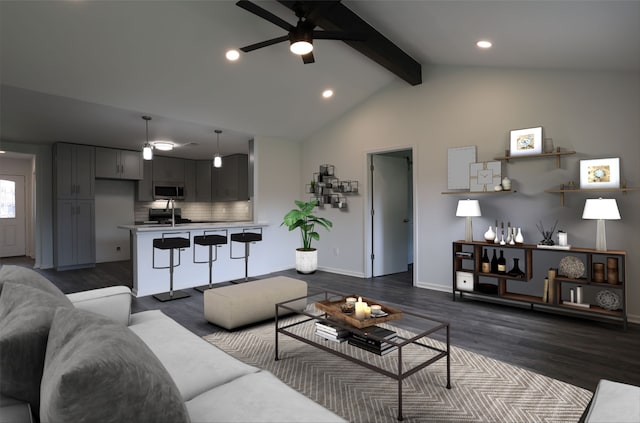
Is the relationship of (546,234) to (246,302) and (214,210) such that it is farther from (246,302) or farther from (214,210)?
(214,210)

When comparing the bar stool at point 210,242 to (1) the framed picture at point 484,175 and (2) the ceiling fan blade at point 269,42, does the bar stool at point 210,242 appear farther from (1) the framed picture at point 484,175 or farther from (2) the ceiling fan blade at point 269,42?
(1) the framed picture at point 484,175

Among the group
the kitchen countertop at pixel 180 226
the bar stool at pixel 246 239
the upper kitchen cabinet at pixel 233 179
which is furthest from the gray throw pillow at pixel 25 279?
the upper kitchen cabinet at pixel 233 179

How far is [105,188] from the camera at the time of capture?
26.6 feet

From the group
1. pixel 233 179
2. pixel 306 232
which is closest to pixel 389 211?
pixel 306 232

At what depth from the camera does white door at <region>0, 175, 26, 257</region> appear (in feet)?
27.8

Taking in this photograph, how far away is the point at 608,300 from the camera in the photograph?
12.3 ft

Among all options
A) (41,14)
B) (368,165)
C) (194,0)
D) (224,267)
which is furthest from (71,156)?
(368,165)

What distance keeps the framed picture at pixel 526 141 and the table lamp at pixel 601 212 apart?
2.89ft

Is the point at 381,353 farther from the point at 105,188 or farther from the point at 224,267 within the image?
the point at 105,188

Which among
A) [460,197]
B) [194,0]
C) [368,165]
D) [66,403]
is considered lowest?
[66,403]

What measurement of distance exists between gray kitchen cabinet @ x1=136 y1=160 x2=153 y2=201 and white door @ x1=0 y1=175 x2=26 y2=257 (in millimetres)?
2975

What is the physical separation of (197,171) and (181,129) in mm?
3524

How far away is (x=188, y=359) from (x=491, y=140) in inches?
178

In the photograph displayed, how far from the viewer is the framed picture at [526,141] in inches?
170
